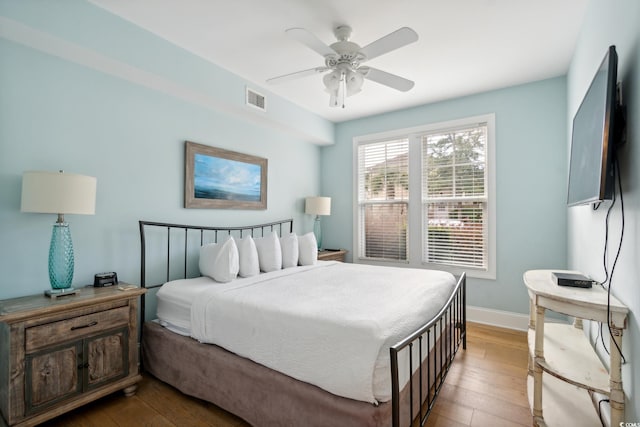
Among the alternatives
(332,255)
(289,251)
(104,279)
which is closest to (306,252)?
(289,251)

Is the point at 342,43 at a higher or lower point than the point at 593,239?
higher

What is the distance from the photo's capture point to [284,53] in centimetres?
277

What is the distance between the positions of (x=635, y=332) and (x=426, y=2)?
2.24 meters

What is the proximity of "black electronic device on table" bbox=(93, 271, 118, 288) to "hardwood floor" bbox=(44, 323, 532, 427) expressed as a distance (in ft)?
2.59

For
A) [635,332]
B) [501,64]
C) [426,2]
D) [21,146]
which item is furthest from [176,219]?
[501,64]

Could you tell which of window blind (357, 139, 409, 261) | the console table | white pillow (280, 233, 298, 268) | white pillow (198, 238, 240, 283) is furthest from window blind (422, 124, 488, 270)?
white pillow (198, 238, 240, 283)

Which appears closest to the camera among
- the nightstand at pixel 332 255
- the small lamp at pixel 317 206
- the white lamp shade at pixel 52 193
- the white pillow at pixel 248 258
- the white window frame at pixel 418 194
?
the white lamp shade at pixel 52 193

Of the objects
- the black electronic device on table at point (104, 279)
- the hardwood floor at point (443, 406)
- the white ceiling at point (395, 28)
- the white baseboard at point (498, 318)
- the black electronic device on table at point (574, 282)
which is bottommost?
the hardwood floor at point (443, 406)

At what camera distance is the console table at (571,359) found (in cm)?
141

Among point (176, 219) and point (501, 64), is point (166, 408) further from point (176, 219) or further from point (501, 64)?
point (501, 64)

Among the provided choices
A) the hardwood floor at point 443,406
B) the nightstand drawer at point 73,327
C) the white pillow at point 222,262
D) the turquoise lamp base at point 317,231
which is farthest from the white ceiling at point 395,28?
the hardwood floor at point 443,406

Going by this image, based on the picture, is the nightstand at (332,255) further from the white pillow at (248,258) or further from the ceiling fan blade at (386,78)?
the ceiling fan blade at (386,78)

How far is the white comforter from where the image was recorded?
142cm

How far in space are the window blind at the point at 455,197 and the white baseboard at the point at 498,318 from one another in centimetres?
52
